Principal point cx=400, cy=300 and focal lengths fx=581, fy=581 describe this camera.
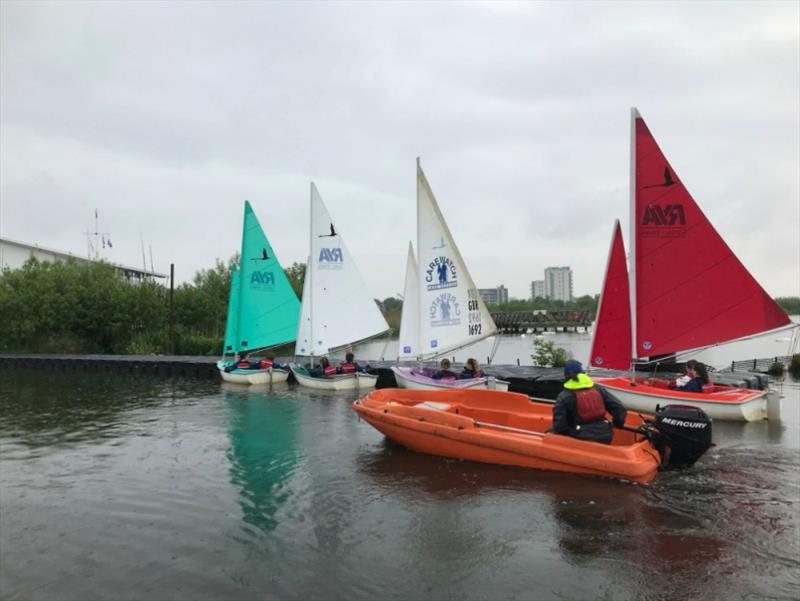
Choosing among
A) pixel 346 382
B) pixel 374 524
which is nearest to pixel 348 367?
pixel 346 382

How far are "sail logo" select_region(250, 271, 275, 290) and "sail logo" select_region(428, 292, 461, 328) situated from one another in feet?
32.2

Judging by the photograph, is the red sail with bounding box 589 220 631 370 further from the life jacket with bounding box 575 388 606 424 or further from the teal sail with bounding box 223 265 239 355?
the teal sail with bounding box 223 265 239 355

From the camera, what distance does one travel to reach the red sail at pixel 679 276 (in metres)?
13.2

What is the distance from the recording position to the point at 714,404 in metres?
13.6

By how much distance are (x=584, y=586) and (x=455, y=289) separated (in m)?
13.1

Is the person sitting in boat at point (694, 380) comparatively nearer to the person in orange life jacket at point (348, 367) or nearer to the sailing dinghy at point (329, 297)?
the person in orange life jacket at point (348, 367)

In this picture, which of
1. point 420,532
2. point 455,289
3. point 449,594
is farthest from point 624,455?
point 455,289

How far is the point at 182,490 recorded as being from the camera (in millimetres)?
9695

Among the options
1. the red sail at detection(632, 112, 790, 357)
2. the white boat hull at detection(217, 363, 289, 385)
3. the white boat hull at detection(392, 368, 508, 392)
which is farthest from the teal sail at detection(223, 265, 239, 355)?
the red sail at detection(632, 112, 790, 357)

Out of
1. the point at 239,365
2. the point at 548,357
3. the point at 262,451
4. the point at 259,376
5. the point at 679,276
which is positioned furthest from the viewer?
the point at 548,357

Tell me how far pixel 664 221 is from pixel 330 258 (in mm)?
13184

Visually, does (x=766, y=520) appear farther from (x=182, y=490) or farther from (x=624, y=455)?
(x=182, y=490)

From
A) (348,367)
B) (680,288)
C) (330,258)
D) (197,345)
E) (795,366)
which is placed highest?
(330,258)

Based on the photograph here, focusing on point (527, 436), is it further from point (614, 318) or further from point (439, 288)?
point (439, 288)
